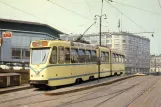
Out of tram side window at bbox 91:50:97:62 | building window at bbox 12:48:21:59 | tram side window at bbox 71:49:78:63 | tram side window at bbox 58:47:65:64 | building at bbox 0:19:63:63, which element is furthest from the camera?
building window at bbox 12:48:21:59

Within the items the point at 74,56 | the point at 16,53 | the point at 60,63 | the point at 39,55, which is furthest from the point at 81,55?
the point at 16,53

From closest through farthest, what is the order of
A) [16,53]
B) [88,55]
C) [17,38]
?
[88,55] → [16,53] → [17,38]

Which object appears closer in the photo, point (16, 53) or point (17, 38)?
point (16, 53)

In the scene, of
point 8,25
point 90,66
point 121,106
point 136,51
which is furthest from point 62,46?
point 136,51

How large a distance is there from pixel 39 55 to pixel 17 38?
3274 cm

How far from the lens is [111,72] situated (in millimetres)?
30484

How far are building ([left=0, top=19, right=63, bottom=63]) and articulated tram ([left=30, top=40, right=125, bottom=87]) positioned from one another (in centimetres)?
2677

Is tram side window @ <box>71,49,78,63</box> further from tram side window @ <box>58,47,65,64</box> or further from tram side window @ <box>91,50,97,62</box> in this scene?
tram side window @ <box>91,50,97,62</box>

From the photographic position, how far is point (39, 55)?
18.7m

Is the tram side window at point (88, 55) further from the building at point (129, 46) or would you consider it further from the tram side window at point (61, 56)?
the building at point (129, 46)

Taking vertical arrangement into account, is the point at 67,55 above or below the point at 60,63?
above

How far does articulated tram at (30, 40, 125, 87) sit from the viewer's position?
18281mm

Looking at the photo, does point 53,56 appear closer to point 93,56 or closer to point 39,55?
point 39,55

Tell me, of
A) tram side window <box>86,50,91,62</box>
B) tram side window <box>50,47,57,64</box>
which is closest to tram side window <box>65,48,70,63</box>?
tram side window <box>50,47,57,64</box>
